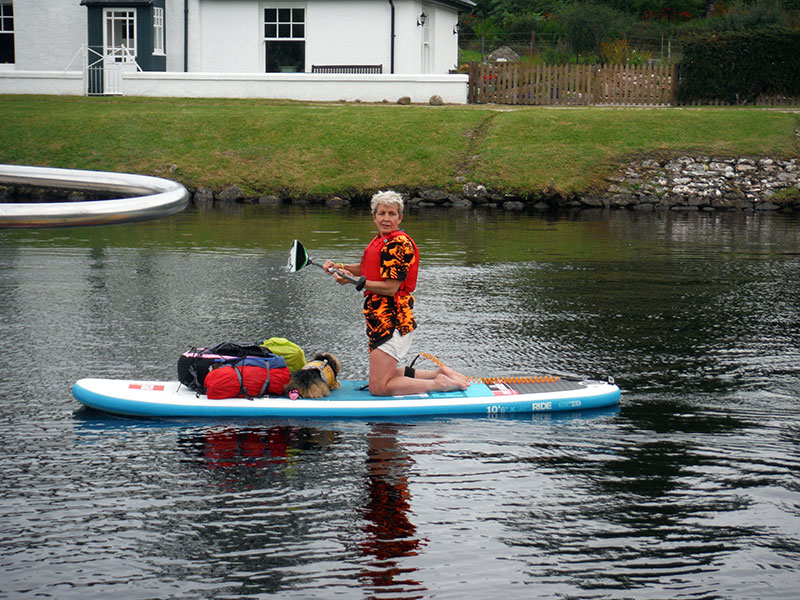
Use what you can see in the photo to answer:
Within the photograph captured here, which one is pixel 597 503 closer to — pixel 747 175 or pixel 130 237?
pixel 130 237

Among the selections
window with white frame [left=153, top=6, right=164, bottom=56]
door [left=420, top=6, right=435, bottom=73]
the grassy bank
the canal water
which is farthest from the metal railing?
the canal water

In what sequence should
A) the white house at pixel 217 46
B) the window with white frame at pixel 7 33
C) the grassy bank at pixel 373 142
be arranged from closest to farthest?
the grassy bank at pixel 373 142, the white house at pixel 217 46, the window with white frame at pixel 7 33

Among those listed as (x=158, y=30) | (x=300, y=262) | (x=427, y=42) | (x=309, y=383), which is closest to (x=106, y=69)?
(x=158, y=30)

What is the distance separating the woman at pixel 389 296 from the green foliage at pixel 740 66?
1127 inches

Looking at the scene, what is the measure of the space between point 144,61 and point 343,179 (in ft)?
42.8

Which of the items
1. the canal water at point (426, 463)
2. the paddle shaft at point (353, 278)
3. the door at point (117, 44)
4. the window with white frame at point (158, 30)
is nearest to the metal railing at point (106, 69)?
the door at point (117, 44)

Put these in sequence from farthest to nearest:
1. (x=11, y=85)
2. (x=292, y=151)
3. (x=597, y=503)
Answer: (x=11, y=85) < (x=292, y=151) < (x=597, y=503)

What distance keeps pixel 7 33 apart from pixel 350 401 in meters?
37.8

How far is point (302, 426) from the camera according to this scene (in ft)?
26.9

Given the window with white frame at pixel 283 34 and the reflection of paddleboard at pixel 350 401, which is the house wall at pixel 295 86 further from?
the reflection of paddleboard at pixel 350 401

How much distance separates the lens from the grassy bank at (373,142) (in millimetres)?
28469

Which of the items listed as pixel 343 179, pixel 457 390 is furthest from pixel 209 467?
pixel 343 179

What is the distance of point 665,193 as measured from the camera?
2769 cm

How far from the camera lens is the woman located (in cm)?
835
